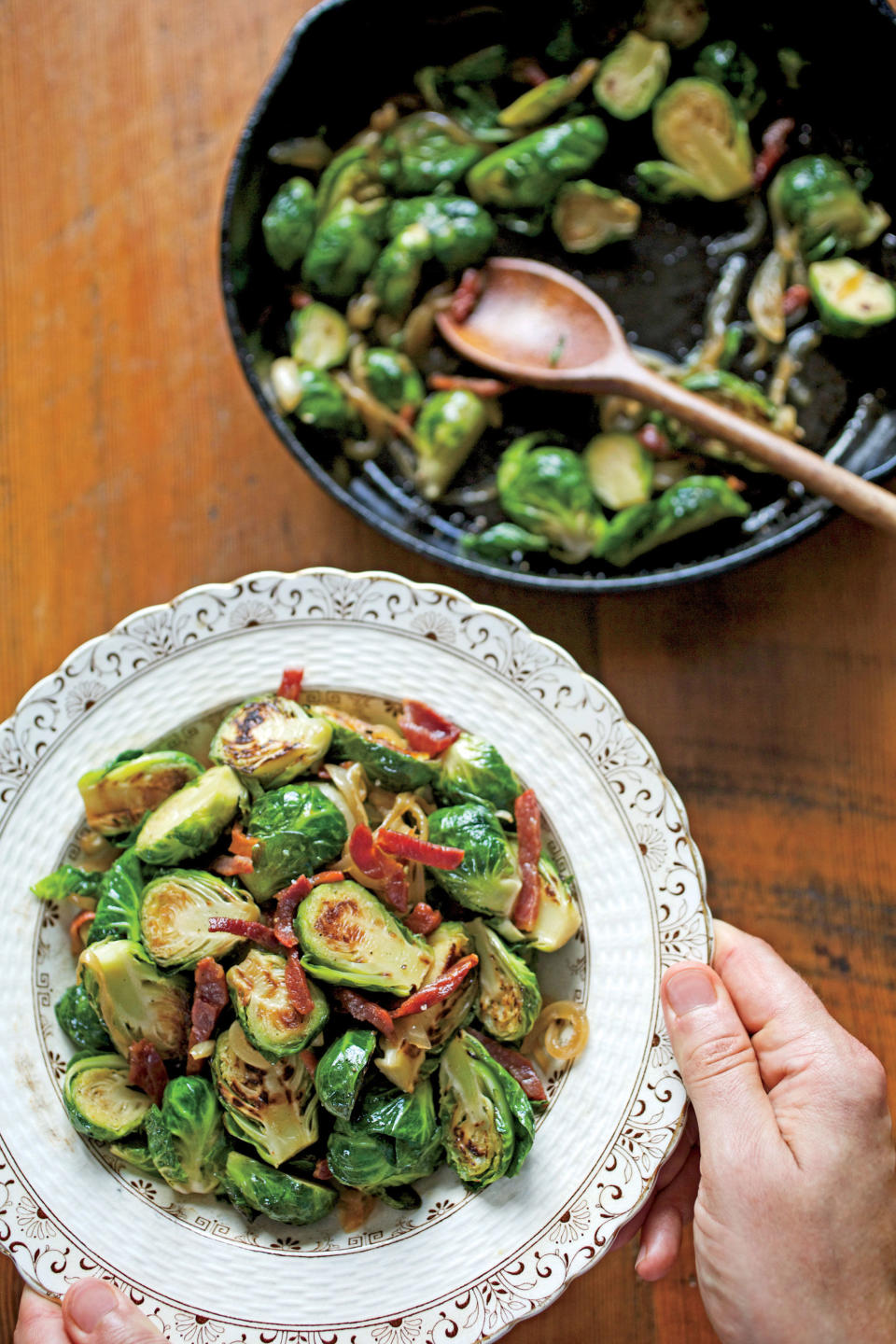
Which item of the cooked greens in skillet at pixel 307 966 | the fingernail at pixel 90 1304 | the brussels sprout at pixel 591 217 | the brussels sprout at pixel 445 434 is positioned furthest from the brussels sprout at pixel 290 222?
the fingernail at pixel 90 1304

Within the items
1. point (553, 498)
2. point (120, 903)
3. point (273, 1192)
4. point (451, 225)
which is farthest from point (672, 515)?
point (273, 1192)

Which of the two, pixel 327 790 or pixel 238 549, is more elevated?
pixel 238 549

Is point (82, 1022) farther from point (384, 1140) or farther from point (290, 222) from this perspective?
point (290, 222)

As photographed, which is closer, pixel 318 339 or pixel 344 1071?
pixel 344 1071

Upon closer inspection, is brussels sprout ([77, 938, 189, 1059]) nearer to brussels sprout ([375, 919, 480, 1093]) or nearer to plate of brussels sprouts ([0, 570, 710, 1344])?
plate of brussels sprouts ([0, 570, 710, 1344])

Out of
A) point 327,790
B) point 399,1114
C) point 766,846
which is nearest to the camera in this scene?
point 399,1114

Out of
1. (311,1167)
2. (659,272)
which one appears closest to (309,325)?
(659,272)

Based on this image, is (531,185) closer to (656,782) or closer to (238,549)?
(238,549)
